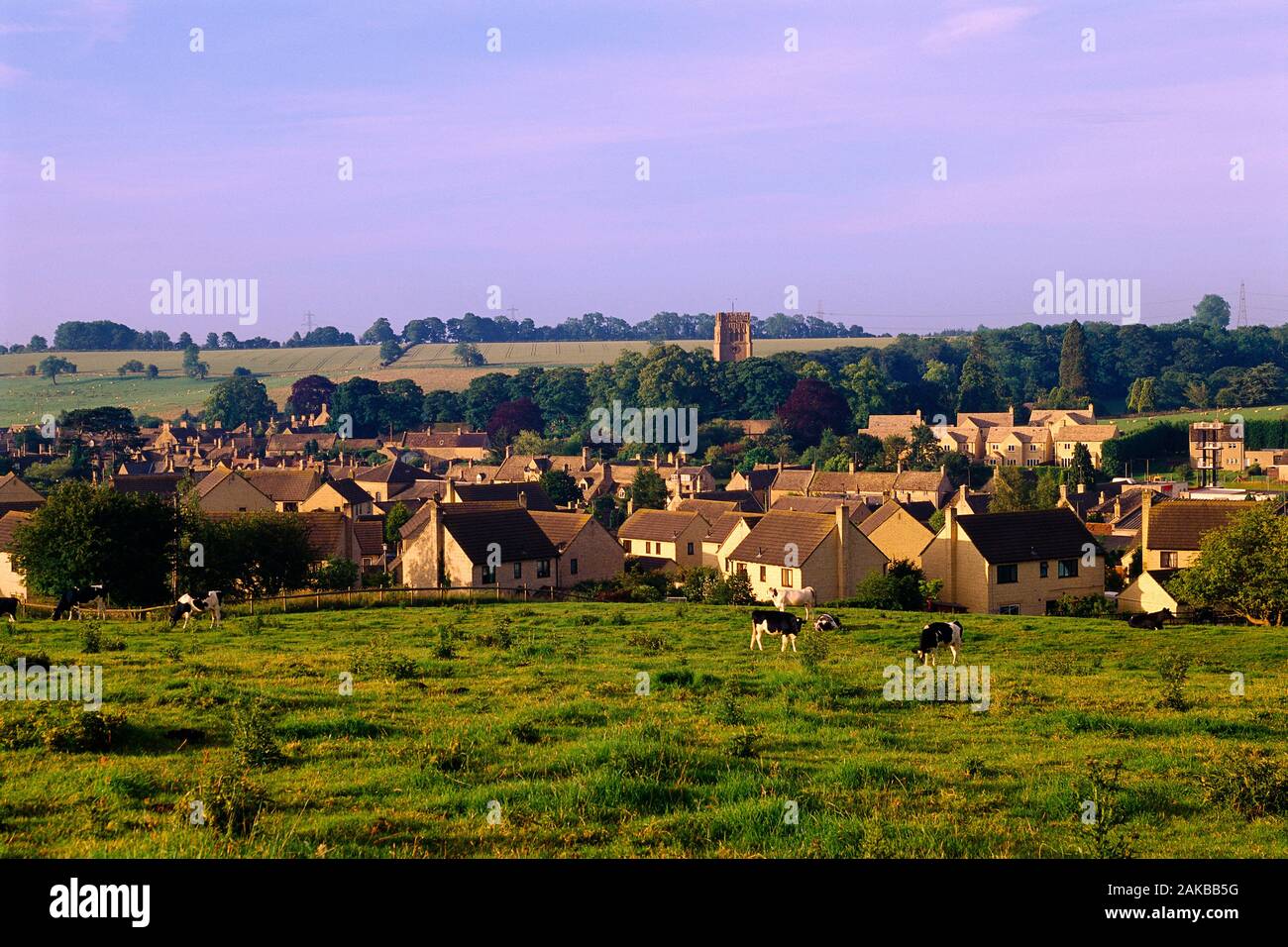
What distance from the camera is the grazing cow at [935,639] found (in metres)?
26.1

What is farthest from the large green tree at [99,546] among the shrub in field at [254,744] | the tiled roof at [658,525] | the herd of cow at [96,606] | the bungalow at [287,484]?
the bungalow at [287,484]

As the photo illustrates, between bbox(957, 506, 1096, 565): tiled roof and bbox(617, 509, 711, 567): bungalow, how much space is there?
2373cm

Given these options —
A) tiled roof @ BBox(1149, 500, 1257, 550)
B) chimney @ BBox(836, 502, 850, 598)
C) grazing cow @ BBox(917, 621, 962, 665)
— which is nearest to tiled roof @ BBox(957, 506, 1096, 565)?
chimney @ BBox(836, 502, 850, 598)

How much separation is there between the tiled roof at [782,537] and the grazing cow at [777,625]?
95.7 feet

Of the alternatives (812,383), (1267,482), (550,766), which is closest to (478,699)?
(550,766)

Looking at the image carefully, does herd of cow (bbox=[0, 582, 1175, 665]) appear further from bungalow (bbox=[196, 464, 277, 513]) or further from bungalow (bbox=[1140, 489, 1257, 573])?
bungalow (bbox=[196, 464, 277, 513])

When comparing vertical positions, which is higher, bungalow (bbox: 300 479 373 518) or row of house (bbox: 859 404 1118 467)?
row of house (bbox: 859 404 1118 467)

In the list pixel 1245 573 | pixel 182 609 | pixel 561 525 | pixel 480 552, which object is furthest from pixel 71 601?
pixel 1245 573

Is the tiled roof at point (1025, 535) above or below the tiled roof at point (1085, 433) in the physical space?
below

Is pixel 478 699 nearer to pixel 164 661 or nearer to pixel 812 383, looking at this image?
pixel 164 661

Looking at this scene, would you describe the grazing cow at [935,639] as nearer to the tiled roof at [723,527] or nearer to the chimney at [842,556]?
the chimney at [842,556]

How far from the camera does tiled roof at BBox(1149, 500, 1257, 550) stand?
2554 inches

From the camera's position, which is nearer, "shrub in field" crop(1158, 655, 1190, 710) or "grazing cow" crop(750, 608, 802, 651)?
"shrub in field" crop(1158, 655, 1190, 710)
